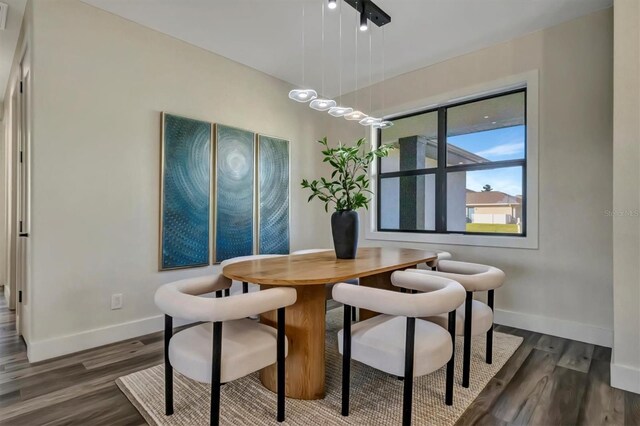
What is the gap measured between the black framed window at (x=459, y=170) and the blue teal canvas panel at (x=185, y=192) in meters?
2.18

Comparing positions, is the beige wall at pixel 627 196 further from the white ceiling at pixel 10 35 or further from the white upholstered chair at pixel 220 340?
the white ceiling at pixel 10 35

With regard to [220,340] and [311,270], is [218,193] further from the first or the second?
[220,340]

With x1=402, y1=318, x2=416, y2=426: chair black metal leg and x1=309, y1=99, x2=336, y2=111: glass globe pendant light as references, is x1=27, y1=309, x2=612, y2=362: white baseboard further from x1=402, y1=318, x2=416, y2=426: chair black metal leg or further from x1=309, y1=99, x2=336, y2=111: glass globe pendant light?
x1=309, y1=99, x2=336, y2=111: glass globe pendant light

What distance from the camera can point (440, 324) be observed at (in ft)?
6.31

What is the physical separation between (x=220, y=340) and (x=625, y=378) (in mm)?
2411

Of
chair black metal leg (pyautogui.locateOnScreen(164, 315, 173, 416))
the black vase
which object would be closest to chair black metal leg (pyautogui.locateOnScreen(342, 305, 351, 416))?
the black vase

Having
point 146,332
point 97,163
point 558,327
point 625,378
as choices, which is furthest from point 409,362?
point 97,163


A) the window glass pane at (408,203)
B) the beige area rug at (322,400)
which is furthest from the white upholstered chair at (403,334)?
the window glass pane at (408,203)

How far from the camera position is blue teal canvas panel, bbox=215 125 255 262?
3.38m

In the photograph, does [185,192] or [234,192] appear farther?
[234,192]

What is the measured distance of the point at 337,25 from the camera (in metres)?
2.88

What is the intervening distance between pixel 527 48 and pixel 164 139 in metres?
3.45

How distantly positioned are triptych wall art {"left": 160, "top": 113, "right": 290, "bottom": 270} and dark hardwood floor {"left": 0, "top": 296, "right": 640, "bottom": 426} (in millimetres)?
948

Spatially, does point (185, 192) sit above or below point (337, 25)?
below
